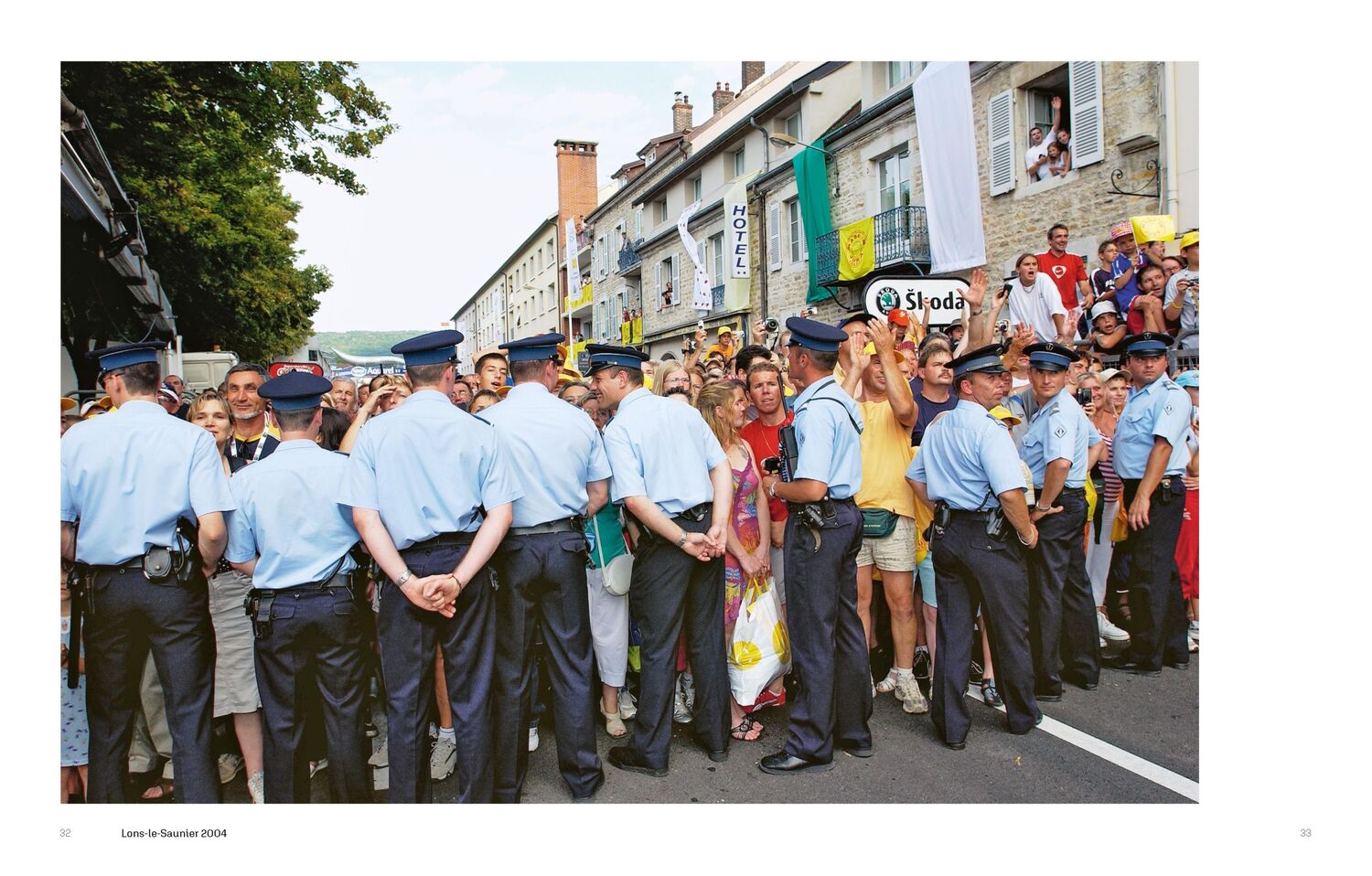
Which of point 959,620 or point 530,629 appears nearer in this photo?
point 530,629

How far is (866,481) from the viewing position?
458 centimetres

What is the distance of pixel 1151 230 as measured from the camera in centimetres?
834

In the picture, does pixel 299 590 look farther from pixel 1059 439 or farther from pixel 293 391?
pixel 1059 439

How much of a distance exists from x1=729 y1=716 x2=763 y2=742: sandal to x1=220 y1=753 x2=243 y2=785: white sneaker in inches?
94.3

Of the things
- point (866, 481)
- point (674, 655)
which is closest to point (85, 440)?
point (674, 655)

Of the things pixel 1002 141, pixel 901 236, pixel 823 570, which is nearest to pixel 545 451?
pixel 823 570

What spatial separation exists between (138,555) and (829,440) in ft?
9.44

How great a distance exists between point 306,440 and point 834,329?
245 cm

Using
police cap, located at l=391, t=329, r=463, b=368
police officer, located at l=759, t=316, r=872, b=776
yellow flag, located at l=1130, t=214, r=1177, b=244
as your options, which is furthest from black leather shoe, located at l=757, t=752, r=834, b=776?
yellow flag, located at l=1130, t=214, r=1177, b=244

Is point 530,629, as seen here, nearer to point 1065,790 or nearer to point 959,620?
point 959,620

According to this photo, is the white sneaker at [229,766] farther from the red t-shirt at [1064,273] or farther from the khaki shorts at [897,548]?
the red t-shirt at [1064,273]

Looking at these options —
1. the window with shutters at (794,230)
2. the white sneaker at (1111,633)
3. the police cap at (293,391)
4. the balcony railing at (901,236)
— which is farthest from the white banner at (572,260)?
the police cap at (293,391)

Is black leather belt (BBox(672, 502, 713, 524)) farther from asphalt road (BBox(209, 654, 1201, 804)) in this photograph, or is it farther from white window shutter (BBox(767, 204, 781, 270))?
white window shutter (BBox(767, 204, 781, 270))

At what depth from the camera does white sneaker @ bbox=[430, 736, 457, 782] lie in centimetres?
393
